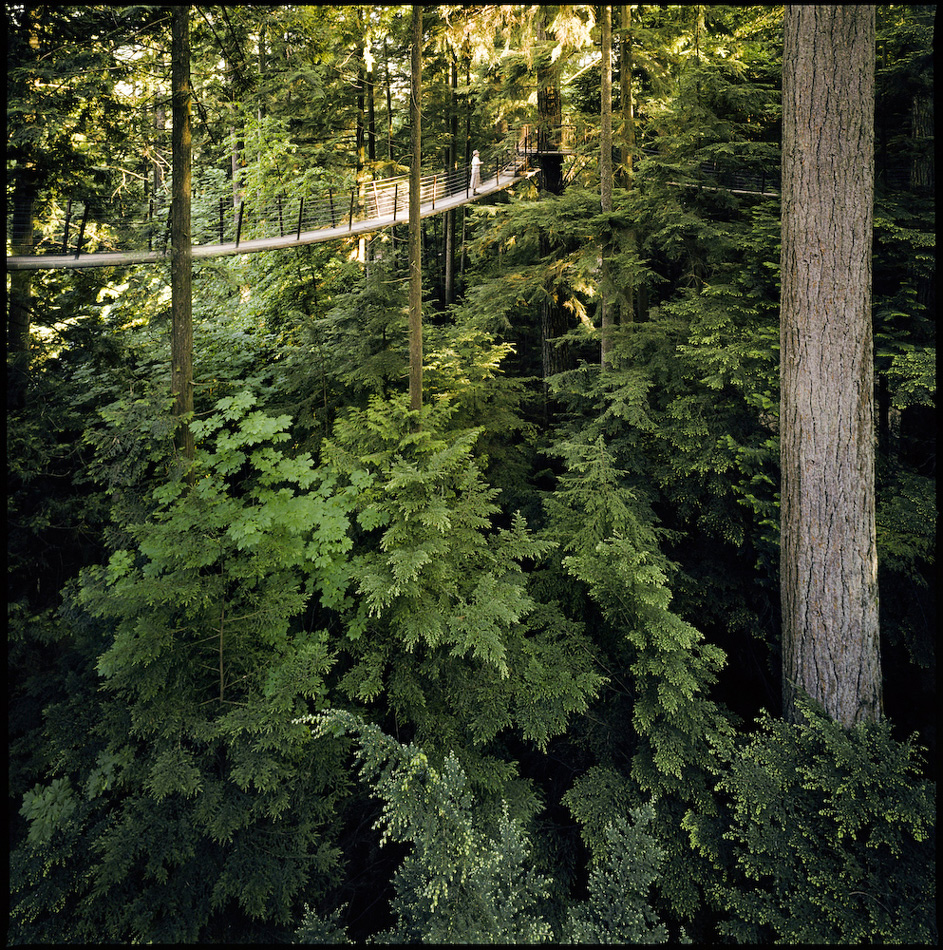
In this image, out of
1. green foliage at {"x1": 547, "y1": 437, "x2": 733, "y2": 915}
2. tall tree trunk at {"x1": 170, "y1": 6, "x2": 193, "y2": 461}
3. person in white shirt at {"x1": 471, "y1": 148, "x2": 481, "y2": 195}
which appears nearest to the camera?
green foliage at {"x1": 547, "y1": 437, "x2": 733, "y2": 915}

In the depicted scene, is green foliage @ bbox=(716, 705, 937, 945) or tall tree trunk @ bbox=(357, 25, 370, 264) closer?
green foliage @ bbox=(716, 705, 937, 945)

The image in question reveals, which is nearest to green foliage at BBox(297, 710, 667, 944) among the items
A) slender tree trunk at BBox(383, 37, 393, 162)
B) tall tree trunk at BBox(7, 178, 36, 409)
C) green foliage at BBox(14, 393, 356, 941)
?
green foliage at BBox(14, 393, 356, 941)

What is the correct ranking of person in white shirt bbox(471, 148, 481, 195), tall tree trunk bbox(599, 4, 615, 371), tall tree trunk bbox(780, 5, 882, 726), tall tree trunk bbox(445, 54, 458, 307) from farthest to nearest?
tall tree trunk bbox(445, 54, 458, 307), person in white shirt bbox(471, 148, 481, 195), tall tree trunk bbox(599, 4, 615, 371), tall tree trunk bbox(780, 5, 882, 726)

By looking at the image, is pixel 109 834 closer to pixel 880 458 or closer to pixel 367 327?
pixel 367 327

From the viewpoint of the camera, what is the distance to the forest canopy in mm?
3809

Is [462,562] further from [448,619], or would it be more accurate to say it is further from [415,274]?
[415,274]

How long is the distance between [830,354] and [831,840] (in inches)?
135

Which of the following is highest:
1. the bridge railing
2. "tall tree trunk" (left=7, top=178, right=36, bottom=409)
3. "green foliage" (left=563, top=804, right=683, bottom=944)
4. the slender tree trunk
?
the slender tree trunk

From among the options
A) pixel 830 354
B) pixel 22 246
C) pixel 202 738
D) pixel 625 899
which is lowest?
pixel 625 899

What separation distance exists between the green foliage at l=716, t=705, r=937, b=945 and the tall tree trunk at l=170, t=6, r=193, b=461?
544cm

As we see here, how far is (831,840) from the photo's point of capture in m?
3.62

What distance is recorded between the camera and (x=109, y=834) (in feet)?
12.8

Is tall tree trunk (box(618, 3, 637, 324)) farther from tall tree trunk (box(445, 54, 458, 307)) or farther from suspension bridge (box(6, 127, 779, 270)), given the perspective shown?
tall tree trunk (box(445, 54, 458, 307))

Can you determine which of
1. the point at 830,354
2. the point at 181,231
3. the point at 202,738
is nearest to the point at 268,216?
the point at 181,231
